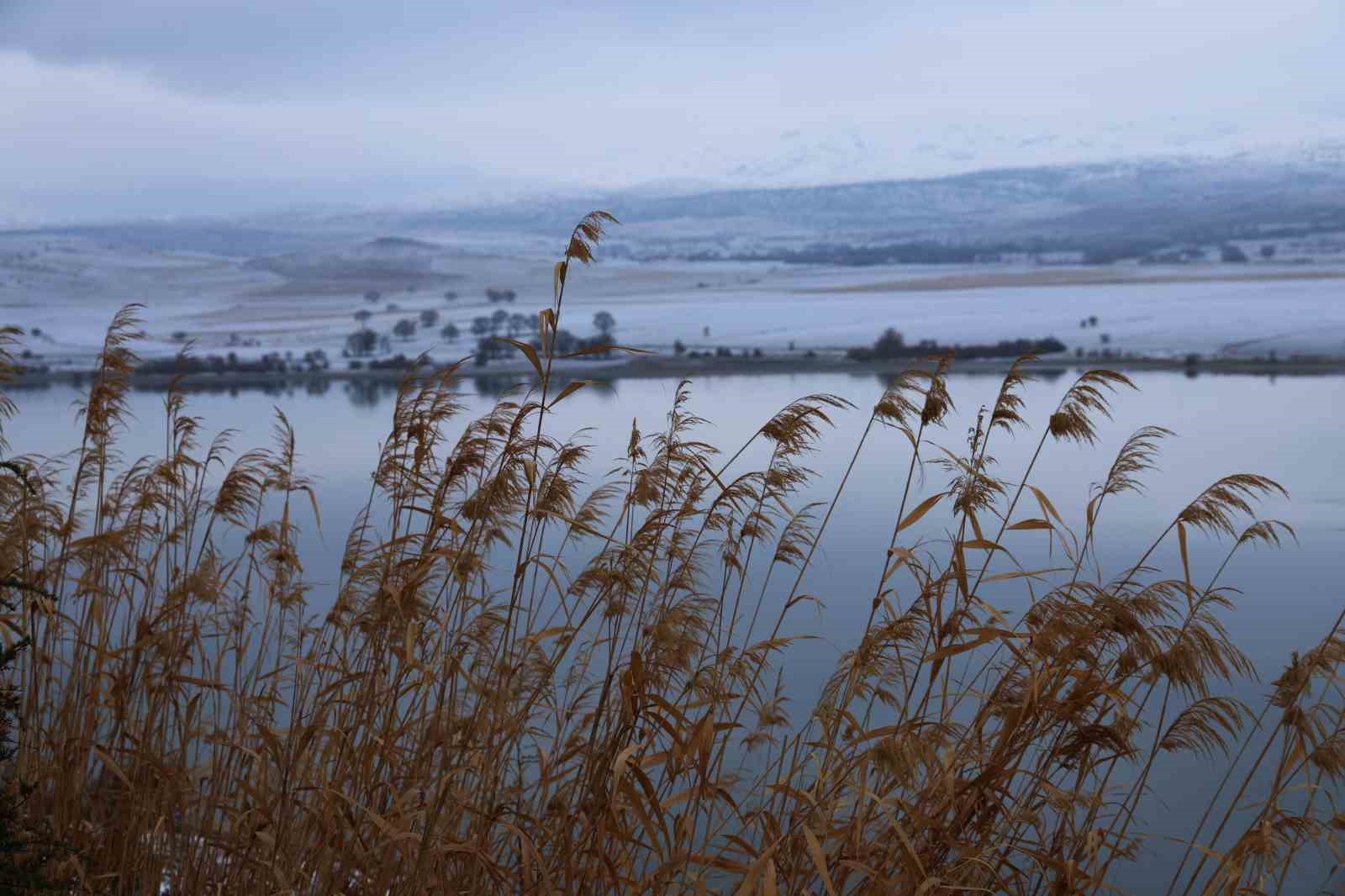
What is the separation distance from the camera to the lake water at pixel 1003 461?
18.6ft

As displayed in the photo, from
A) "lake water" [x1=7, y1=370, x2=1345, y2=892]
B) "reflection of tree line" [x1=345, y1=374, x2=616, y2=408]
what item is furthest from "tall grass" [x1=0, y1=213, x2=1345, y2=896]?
"reflection of tree line" [x1=345, y1=374, x2=616, y2=408]

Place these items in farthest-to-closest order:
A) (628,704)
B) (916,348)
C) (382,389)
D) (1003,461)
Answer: (382,389) → (916,348) → (1003,461) → (628,704)

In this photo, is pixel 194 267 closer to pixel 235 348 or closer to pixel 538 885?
pixel 235 348

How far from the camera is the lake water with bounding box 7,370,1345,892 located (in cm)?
566

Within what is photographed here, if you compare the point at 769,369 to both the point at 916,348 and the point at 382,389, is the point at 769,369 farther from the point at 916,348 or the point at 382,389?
the point at 382,389

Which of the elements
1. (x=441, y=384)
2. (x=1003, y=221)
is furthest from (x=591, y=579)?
(x=1003, y=221)

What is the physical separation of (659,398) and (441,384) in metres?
9.80

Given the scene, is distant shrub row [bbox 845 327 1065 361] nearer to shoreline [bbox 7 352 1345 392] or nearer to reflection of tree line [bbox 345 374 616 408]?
shoreline [bbox 7 352 1345 392]

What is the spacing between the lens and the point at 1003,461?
9.29 meters

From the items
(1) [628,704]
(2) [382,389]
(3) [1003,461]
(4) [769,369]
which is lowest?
(2) [382,389]

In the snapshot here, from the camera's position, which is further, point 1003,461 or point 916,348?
point 916,348

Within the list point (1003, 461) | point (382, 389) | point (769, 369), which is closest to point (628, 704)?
point (1003, 461)

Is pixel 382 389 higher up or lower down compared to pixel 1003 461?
lower down

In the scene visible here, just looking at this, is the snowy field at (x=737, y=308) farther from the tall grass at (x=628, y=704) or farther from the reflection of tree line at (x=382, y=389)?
the tall grass at (x=628, y=704)
